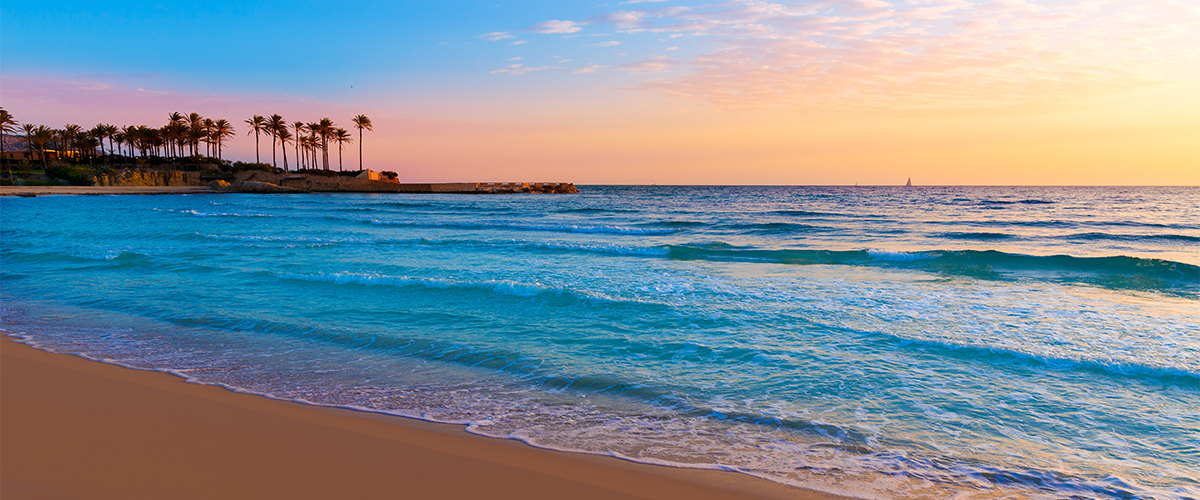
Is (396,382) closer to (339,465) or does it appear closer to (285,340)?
(339,465)

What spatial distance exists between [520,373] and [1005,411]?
5.12 metres

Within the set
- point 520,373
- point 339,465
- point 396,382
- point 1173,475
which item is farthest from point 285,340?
point 1173,475

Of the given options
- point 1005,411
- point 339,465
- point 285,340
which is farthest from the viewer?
point 285,340

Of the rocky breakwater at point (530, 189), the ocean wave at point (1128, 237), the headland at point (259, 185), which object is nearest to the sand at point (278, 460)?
the ocean wave at point (1128, 237)

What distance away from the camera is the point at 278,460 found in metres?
4.36

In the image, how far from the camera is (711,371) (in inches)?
277

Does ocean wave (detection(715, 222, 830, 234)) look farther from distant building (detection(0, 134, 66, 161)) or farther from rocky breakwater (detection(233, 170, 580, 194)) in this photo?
distant building (detection(0, 134, 66, 161))

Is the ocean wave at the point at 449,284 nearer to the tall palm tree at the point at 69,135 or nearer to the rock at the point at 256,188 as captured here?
the rock at the point at 256,188

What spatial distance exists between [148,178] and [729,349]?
102m

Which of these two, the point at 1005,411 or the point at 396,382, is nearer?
the point at 1005,411

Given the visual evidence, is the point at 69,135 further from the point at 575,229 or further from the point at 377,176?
the point at 575,229

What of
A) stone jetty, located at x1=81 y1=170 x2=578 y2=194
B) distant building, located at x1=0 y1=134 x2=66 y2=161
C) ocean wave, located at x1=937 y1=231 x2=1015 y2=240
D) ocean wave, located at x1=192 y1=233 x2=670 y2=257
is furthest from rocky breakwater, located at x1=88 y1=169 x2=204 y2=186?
ocean wave, located at x1=937 y1=231 x2=1015 y2=240

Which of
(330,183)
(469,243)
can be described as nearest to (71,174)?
(330,183)

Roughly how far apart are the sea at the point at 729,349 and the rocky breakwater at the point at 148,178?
7986 centimetres
